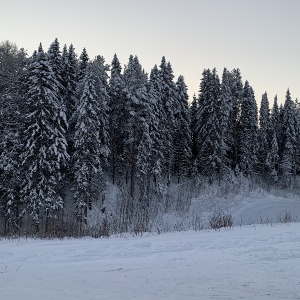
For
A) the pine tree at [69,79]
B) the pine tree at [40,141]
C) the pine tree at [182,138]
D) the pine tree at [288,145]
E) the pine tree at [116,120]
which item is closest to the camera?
the pine tree at [40,141]

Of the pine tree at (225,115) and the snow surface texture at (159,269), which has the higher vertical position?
the pine tree at (225,115)

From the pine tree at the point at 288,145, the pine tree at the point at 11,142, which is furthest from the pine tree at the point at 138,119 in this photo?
the pine tree at the point at 288,145

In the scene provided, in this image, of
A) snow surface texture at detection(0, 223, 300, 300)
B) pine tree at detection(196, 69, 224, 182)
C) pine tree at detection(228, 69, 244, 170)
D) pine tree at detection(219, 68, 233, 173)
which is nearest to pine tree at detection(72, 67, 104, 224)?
pine tree at detection(196, 69, 224, 182)

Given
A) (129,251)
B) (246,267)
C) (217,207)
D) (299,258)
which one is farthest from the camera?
(217,207)

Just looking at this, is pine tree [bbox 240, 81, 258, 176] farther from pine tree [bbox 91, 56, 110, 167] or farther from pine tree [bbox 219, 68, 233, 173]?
pine tree [bbox 91, 56, 110, 167]

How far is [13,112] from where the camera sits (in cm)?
2762

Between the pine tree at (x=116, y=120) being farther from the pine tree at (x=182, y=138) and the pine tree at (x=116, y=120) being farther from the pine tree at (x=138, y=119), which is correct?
the pine tree at (x=182, y=138)

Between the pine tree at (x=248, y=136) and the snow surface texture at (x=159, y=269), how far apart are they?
40747mm

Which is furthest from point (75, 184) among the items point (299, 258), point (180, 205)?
point (299, 258)

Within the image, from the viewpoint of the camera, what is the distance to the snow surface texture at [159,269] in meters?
5.61

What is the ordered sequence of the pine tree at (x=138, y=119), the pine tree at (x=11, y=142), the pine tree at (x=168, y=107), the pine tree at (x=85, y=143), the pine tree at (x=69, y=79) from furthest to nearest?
1. the pine tree at (x=168, y=107)
2. the pine tree at (x=138, y=119)
3. the pine tree at (x=69, y=79)
4. the pine tree at (x=85, y=143)
5. the pine tree at (x=11, y=142)

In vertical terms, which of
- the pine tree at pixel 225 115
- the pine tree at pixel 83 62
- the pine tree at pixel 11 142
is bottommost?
the pine tree at pixel 11 142

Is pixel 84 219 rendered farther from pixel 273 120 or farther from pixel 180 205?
pixel 273 120

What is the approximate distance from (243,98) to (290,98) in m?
10.6
